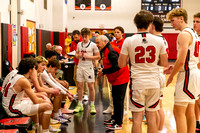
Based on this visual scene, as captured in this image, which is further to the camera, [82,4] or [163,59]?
[82,4]

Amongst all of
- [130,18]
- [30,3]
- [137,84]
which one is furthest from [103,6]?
[137,84]

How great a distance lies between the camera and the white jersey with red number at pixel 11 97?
403 centimetres

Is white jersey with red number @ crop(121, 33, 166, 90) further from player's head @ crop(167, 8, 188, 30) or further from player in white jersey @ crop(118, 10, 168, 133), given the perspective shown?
player's head @ crop(167, 8, 188, 30)

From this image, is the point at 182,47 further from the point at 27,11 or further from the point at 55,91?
the point at 27,11

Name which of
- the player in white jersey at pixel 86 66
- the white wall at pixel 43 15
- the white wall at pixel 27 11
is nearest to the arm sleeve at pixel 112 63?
the player in white jersey at pixel 86 66

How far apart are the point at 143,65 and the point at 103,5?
55.9ft

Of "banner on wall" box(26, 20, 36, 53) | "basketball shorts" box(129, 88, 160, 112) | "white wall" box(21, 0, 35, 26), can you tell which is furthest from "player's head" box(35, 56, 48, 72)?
"banner on wall" box(26, 20, 36, 53)

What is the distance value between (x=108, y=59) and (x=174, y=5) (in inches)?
591

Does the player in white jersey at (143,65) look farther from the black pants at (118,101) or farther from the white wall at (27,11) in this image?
the white wall at (27,11)

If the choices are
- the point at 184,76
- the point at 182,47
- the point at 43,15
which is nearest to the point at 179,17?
the point at 182,47

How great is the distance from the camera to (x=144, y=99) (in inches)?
138

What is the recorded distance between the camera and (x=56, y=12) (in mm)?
16016

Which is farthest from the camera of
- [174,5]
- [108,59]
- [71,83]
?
[174,5]

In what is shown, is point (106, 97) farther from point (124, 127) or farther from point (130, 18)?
point (130, 18)
